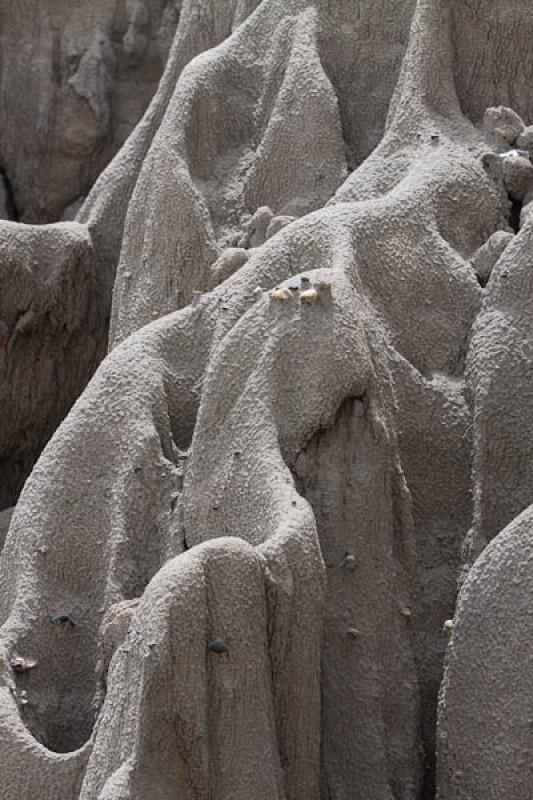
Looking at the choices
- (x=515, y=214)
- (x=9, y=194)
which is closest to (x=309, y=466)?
(x=515, y=214)

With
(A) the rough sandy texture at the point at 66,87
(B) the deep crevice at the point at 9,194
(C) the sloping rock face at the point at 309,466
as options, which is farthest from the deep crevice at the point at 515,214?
(B) the deep crevice at the point at 9,194

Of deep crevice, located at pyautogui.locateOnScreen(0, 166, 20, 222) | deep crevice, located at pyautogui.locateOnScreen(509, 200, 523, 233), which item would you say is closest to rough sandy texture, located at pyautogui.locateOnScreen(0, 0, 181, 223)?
deep crevice, located at pyautogui.locateOnScreen(0, 166, 20, 222)

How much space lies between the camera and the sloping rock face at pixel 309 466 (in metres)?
5.93

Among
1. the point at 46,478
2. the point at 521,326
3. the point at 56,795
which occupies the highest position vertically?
the point at 521,326

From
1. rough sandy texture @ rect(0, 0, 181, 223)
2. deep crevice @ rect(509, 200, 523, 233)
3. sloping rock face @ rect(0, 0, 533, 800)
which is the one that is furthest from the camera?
rough sandy texture @ rect(0, 0, 181, 223)

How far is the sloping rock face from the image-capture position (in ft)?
19.5

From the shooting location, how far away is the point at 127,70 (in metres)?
10.4

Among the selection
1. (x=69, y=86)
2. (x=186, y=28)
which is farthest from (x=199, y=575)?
(x=69, y=86)

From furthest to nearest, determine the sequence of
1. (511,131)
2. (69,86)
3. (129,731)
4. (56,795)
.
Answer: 1. (69,86)
2. (511,131)
3. (56,795)
4. (129,731)

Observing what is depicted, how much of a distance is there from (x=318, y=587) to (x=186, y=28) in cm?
334

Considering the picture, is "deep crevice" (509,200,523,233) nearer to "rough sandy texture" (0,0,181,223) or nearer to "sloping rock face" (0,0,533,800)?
"sloping rock face" (0,0,533,800)

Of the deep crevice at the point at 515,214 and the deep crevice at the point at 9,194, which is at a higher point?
the deep crevice at the point at 515,214

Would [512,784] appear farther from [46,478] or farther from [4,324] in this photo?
[4,324]

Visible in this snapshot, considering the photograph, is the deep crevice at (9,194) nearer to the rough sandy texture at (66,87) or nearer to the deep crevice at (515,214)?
the rough sandy texture at (66,87)
